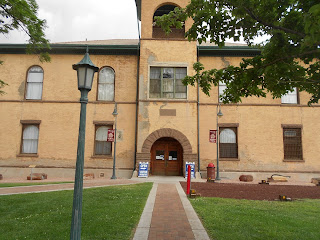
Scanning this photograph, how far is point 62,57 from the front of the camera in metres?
18.2

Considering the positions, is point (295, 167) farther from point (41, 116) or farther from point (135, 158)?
point (41, 116)

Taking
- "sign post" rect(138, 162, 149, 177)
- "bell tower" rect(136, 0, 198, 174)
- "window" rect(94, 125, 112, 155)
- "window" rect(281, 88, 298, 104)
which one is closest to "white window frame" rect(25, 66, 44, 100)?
"window" rect(94, 125, 112, 155)

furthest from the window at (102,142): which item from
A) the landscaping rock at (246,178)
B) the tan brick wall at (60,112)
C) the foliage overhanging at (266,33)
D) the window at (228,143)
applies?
the foliage overhanging at (266,33)

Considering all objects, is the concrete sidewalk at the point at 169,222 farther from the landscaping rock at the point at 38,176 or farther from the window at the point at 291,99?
the window at the point at 291,99

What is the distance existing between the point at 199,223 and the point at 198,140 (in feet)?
38.1

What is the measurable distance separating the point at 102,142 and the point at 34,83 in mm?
6574

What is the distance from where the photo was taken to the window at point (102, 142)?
17359 millimetres

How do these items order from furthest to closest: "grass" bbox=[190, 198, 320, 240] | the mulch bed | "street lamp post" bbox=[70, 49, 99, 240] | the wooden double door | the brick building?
1. the wooden double door
2. the brick building
3. the mulch bed
4. "grass" bbox=[190, 198, 320, 240]
5. "street lamp post" bbox=[70, 49, 99, 240]

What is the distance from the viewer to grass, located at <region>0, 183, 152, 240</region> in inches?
188

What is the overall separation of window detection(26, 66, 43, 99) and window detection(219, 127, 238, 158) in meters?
13.2

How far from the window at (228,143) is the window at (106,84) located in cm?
814

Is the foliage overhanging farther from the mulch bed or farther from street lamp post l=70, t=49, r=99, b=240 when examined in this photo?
the mulch bed

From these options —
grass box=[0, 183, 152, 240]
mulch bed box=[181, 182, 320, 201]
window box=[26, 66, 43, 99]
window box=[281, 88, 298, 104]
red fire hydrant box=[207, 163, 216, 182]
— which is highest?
window box=[26, 66, 43, 99]

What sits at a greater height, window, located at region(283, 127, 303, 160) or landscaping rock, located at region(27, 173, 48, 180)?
window, located at region(283, 127, 303, 160)
